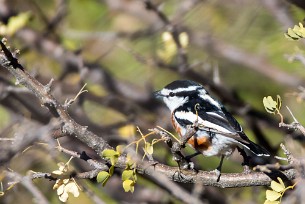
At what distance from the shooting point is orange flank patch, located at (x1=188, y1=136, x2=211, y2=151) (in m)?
3.39

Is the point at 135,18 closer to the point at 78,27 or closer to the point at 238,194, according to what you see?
the point at 78,27

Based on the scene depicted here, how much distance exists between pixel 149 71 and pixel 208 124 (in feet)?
4.64

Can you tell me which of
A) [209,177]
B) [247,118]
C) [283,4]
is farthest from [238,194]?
[209,177]

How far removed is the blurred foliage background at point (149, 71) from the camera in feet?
13.0

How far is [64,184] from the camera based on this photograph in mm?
2301

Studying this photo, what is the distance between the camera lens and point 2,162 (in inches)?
85.5

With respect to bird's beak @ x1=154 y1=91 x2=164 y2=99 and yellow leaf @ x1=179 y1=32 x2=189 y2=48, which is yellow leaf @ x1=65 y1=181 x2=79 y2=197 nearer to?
bird's beak @ x1=154 y1=91 x2=164 y2=99

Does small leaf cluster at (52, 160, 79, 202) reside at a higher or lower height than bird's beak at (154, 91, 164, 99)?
higher

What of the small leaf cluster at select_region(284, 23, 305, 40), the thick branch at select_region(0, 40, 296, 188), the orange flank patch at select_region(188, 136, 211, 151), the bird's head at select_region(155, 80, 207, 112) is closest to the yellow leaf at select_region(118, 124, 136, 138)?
the bird's head at select_region(155, 80, 207, 112)

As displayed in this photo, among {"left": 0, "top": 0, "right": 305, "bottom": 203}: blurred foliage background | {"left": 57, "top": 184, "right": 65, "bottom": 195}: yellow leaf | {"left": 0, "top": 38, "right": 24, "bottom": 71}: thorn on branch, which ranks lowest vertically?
{"left": 0, "top": 0, "right": 305, "bottom": 203}: blurred foliage background

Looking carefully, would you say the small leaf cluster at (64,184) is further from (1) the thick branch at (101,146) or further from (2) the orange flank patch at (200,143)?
(2) the orange flank patch at (200,143)

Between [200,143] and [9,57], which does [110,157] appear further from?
[200,143]

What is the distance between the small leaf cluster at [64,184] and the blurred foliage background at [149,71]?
4.31ft

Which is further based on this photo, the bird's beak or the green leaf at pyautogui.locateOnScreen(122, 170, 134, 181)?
the bird's beak
